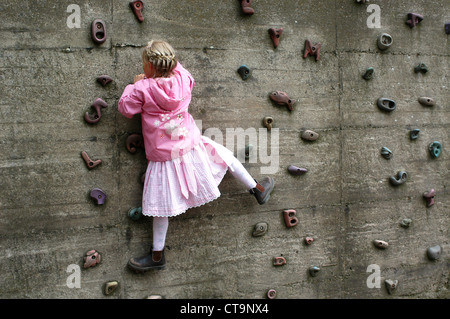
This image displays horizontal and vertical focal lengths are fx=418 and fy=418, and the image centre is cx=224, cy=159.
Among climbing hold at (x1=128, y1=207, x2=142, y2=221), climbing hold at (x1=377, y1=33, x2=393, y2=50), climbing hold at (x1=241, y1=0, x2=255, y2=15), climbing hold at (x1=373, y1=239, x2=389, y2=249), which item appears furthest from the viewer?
climbing hold at (x1=373, y1=239, x2=389, y2=249)

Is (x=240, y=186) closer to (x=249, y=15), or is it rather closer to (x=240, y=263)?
(x=240, y=263)

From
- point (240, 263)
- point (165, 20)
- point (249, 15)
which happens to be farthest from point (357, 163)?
point (165, 20)

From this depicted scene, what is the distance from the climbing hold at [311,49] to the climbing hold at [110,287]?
2459 mm

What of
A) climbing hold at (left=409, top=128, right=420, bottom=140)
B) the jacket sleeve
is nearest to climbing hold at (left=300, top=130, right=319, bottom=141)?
climbing hold at (left=409, top=128, right=420, bottom=140)

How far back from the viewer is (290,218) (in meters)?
3.65

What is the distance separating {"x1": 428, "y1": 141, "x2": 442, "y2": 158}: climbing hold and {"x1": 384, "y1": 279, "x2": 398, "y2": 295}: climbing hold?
1.26 metres

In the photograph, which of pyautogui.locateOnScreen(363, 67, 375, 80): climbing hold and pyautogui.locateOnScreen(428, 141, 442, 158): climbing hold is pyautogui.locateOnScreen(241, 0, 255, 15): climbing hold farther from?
pyautogui.locateOnScreen(428, 141, 442, 158): climbing hold

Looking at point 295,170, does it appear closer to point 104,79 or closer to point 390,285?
point 390,285

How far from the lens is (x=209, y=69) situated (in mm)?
3414

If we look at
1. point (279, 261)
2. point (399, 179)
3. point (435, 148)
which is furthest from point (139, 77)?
point (435, 148)

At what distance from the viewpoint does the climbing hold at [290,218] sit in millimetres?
3639

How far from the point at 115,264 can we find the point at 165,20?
198 cm

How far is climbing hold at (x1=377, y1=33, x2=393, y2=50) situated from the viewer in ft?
12.3

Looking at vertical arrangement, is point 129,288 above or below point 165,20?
below
